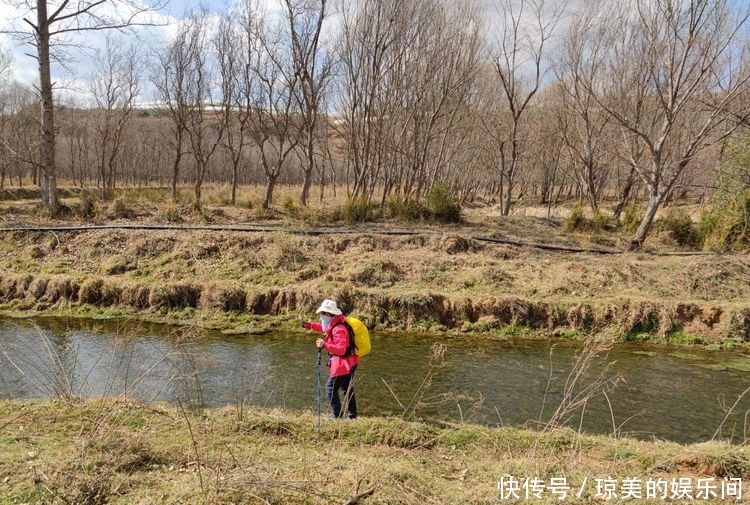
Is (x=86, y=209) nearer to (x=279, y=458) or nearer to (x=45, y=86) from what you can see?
(x=45, y=86)

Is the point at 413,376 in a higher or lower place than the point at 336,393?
lower

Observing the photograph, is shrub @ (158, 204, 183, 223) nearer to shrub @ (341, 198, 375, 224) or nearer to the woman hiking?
shrub @ (341, 198, 375, 224)

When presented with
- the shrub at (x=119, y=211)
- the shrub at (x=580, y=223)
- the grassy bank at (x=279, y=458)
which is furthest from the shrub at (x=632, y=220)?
the shrub at (x=119, y=211)

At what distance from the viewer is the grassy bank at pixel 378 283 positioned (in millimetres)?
12438

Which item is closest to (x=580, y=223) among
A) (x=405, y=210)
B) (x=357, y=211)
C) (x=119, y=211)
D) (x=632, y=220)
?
(x=632, y=220)

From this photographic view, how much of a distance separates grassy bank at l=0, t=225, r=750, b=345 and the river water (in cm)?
93

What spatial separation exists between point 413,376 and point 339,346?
3.38 m

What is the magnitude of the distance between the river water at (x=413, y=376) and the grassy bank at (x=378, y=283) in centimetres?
93

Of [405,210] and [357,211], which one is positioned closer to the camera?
[357,211]

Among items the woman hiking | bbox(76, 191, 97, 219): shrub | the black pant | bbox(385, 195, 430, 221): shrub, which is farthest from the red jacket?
bbox(76, 191, 97, 219): shrub

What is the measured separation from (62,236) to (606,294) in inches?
676

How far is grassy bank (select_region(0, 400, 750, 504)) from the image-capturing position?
3.68 m

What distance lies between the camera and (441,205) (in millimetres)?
19828

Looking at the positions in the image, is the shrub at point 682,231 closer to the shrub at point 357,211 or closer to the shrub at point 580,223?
the shrub at point 580,223
